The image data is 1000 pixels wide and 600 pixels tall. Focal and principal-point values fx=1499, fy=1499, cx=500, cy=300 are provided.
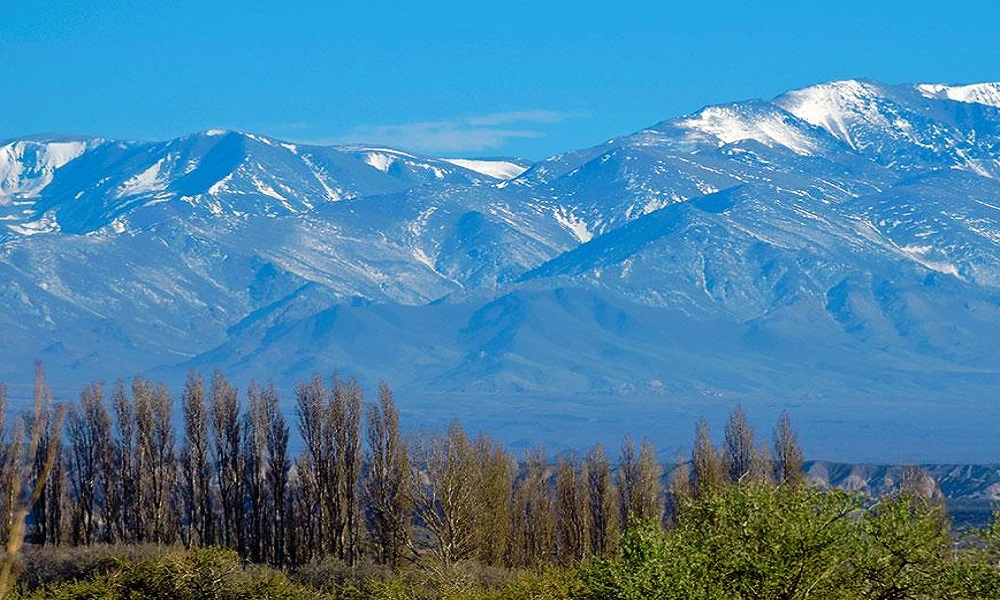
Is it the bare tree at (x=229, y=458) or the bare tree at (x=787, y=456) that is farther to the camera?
the bare tree at (x=787, y=456)

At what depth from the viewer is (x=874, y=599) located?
2738 cm

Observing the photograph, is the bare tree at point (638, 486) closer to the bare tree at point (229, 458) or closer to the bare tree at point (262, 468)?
the bare tree at point (262, 468)

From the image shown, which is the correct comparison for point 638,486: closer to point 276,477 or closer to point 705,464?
point 705,464

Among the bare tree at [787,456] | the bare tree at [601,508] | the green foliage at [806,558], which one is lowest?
the green foliage at [806,558]

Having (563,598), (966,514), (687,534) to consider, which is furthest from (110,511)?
(966,514)

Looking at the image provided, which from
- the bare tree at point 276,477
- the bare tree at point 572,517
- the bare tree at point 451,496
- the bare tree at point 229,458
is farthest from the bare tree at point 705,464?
the bare tree at point 229,458

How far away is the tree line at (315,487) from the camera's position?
219 feet

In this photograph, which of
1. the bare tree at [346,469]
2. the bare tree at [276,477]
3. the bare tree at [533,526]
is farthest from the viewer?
the bare tree at [533,526]

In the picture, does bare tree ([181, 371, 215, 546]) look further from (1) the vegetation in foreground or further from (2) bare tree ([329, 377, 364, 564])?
(2) bare tree ([329, 377, 364, 564])

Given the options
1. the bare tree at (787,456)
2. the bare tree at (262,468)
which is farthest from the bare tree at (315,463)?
the bare tree at (787,456)

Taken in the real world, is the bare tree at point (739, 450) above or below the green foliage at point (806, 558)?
above

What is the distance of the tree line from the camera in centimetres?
6669

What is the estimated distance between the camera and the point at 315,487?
6975cm

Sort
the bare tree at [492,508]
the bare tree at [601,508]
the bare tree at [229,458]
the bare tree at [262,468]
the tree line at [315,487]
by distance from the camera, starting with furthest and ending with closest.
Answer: the bare tree at [601,508] < the bare tree at [229,458] < the bare tree at [262,468] < the bare tree at [492,508] < the tree line at [315,487]
